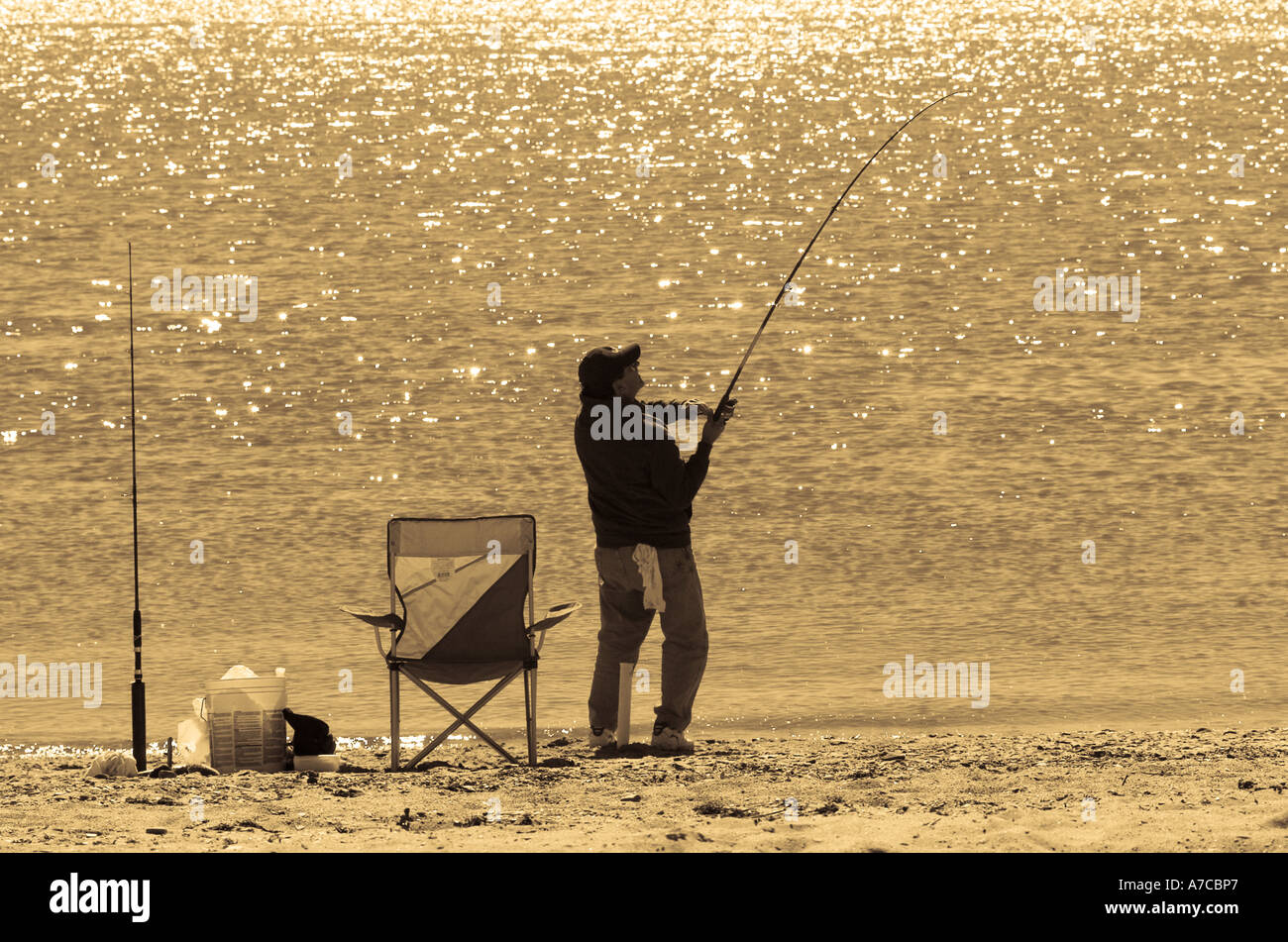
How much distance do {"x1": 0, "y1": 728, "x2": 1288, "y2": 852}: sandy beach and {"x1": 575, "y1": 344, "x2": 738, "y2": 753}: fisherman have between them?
30 centimetres

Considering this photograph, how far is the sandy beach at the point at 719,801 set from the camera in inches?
215

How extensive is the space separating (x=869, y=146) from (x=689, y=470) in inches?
909

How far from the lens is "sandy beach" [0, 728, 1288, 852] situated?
5.47 meters

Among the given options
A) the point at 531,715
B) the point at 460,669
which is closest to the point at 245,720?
the point at 460,669

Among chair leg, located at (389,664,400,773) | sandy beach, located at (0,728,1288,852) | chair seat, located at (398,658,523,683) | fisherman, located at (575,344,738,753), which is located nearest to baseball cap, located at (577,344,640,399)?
fisherman, located at (575,344,738,753)

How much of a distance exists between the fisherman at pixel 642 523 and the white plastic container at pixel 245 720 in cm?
106

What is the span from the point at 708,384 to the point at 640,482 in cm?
806

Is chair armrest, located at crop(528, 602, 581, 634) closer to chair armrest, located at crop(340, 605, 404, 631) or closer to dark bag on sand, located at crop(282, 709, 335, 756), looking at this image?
chair armrest, located at crop(340, 605, 404, 631)

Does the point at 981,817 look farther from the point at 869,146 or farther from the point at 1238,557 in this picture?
the point at 869,146

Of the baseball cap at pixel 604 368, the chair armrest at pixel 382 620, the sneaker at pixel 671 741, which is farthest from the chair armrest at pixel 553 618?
the baseball cap at pixel 604 368

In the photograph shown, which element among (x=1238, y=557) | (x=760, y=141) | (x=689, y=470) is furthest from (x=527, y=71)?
(x=689, y=470)

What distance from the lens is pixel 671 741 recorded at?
22.4 feet

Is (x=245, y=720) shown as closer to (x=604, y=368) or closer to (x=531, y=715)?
(x=531, y=715)

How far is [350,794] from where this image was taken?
6.12 metres
